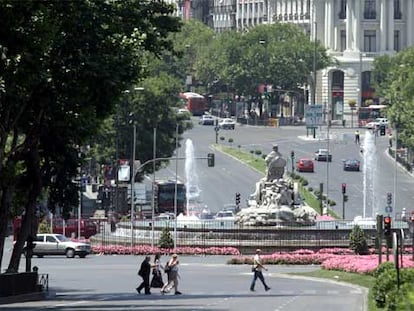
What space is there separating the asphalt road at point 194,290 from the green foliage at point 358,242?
16.5ft

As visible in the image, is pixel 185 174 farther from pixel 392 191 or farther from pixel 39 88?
pixel 39 88

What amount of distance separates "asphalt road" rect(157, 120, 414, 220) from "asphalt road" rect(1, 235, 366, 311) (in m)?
35.0

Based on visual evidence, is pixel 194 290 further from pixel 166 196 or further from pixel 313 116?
pixel 313 116

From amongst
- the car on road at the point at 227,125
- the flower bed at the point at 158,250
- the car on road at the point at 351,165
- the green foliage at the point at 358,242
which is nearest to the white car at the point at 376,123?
the car on road at the point at 227,125

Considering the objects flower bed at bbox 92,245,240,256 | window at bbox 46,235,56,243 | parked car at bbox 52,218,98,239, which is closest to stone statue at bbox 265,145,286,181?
flower bed at bbox 92,245,240,256

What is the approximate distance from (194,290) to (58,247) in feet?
91.9

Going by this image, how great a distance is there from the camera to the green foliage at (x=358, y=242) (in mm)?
88125

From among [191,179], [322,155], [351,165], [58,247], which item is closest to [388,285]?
[58,247]

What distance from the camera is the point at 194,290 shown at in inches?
2697

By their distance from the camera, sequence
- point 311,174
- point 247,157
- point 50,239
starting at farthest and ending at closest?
1. point 247,157
2. point 311,174
3. point 50,239

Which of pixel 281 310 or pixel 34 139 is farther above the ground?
pixel 34 139

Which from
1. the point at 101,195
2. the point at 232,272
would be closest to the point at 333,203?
the point at 101,195

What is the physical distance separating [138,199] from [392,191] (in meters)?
14.7

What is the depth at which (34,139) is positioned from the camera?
200 ft
